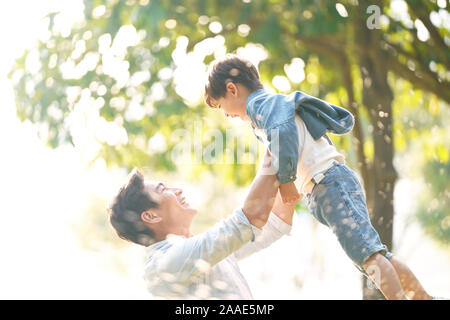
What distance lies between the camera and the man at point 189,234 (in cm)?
70

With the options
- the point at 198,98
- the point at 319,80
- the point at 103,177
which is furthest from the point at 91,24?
the point at 319,80

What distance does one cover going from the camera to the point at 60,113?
6.88ft

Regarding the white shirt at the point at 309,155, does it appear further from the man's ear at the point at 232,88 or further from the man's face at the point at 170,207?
the man's face at the point at 170,207

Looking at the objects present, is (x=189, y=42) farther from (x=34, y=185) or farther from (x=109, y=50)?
(x=34, y=185)

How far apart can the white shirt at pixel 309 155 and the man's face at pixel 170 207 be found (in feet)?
0.64

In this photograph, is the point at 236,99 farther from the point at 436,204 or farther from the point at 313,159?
the point at 436,204

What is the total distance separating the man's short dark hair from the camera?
0.83 m

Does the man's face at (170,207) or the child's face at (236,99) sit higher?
the child's face at (236,99)

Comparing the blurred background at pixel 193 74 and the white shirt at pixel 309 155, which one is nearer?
the white shirt at pixel 309 155
